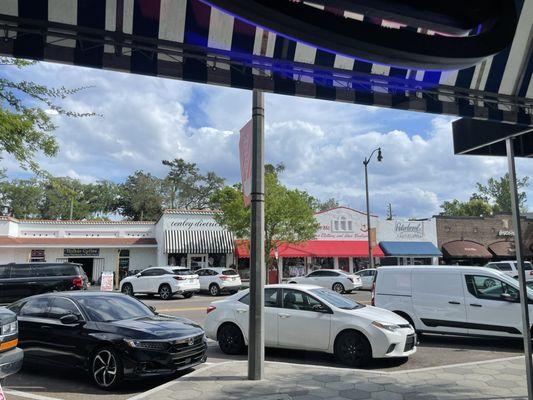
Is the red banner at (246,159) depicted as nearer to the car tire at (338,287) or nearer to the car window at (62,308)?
the car window at (62,308)

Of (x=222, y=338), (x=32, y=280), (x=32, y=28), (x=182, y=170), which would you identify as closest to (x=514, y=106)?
(x=32, y=28)

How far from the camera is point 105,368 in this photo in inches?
285

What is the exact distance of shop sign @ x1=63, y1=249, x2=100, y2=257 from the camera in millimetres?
37594

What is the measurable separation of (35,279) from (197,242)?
17.0 m

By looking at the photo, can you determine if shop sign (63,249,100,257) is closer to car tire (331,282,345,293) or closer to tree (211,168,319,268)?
tree (211,168,319,268)

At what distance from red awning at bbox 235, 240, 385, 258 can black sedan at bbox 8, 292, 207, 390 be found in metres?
25.8

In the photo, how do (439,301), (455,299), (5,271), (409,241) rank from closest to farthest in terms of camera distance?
(455,299), (439,301), (5,271), (409,241)

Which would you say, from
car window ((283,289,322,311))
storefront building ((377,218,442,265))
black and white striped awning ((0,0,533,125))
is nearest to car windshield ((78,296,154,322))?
car window ((283,289,322,311))

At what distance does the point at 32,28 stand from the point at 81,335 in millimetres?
5185

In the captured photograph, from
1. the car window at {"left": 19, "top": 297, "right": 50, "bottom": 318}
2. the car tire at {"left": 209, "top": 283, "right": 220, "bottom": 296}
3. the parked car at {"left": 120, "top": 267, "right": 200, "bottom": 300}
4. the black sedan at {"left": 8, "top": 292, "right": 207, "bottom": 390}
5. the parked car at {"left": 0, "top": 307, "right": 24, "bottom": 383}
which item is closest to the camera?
the parked car at {"left": 0, "top": 307, "right": 24, "bottom": 383}

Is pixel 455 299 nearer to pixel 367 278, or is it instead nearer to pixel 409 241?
pixel 367 278

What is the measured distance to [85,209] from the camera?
70.9 meters

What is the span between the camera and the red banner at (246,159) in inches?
302

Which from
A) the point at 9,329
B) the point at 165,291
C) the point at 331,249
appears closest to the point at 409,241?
the point at 331,249
